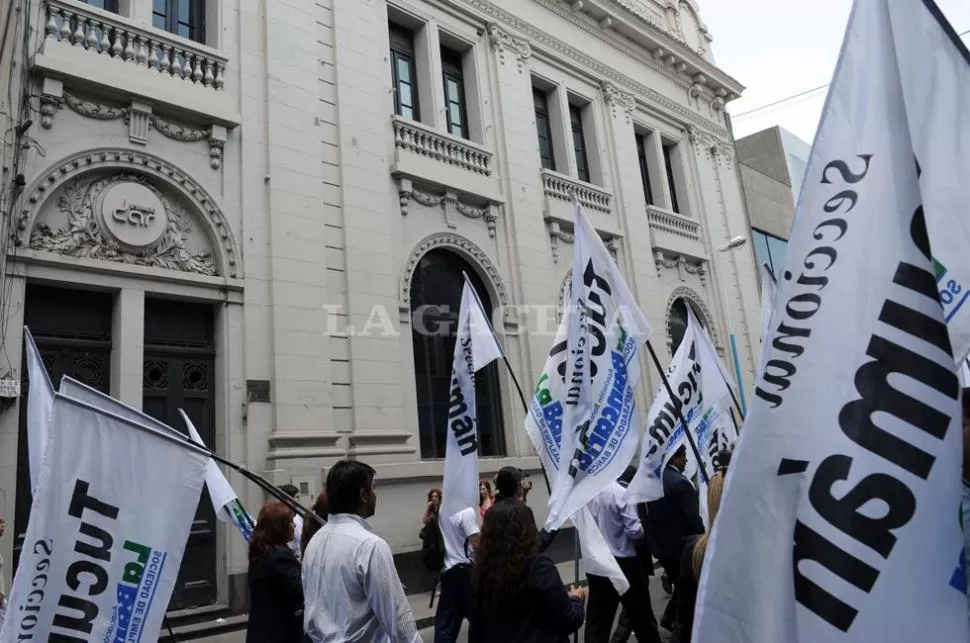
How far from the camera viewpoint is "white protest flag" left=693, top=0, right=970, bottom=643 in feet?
5.34

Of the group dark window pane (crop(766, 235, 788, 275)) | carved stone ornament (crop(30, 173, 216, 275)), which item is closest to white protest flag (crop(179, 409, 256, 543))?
carved stone ornament (crop(30, 173, 216, 275))

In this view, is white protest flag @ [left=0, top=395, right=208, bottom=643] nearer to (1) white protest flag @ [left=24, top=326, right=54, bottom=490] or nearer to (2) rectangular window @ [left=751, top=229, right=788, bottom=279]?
(1) white protest flag @ [left=24, top=326, right=54, bottom=490]

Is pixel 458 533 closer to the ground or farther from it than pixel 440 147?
closer to the ground

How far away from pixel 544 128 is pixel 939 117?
13.0m

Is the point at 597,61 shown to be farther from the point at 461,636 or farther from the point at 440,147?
the point at 461,636

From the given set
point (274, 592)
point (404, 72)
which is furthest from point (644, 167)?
point (274, 592)

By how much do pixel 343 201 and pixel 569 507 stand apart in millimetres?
6757

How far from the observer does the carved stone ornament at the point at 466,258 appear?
10781 mm

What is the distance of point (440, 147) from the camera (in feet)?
38.4

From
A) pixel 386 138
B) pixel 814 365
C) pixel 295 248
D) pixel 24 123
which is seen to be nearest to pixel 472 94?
pixel 386 138

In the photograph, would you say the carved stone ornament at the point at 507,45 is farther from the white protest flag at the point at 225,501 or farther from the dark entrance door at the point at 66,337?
the white protest flag at the point at 225,501

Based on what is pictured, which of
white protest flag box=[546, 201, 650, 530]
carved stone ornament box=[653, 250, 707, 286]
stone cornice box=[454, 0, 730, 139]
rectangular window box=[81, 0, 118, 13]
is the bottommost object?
white protest flag box=[546, 201, 650, 530]

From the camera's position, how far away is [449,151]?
11.9m

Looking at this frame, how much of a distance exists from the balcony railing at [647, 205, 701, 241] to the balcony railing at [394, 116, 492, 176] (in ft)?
17.0
